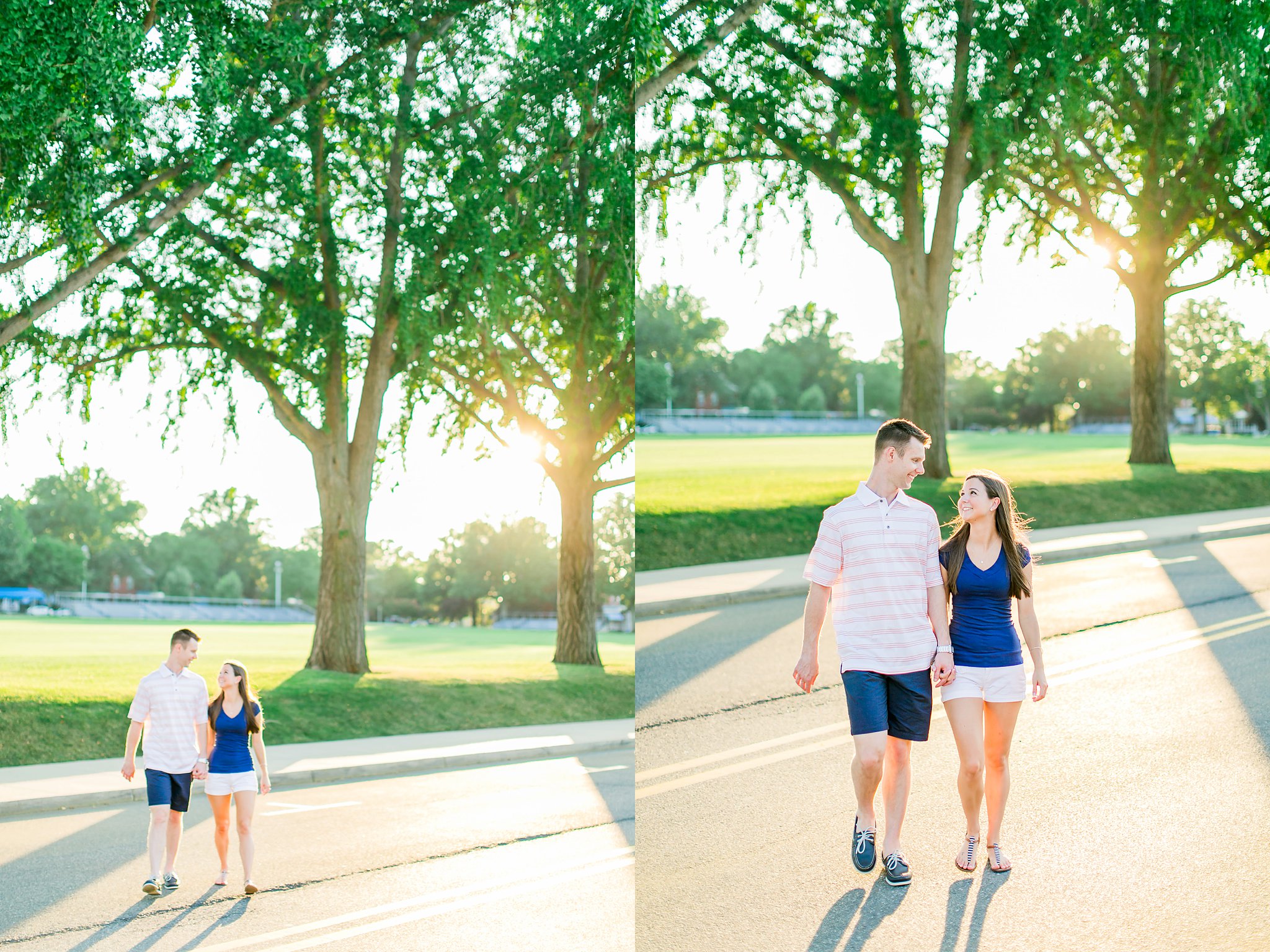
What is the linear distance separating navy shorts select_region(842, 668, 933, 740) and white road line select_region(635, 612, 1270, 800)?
5.36ft

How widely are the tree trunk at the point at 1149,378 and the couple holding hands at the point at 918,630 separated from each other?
176 cm

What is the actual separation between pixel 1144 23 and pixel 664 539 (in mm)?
6747

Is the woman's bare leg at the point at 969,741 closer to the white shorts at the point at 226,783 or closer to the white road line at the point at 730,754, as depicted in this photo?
the white road line at the point at 730,754

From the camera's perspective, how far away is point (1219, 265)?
176 inches

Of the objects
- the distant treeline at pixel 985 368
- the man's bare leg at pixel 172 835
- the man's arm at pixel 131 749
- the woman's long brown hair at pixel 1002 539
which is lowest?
the man's bare leg at pixel 172 835

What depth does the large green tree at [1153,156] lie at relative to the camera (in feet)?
14.7

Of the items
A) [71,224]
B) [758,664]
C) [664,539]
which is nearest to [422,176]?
[71,224]

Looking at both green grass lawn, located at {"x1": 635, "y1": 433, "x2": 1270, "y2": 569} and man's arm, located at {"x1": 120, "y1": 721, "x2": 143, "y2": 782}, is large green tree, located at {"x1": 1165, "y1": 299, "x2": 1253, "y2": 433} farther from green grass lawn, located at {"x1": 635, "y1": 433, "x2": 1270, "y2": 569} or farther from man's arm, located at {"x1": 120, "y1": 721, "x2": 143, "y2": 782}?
man's arm, located at {"x1": 120, "y1": 721, "x2": 143, "y2": 782}

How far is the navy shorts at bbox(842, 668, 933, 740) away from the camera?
3262mm

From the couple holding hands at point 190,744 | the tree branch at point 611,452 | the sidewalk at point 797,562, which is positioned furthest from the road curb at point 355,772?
the tree branch at point 611,452

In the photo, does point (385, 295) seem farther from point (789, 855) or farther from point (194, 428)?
point (789, 855)

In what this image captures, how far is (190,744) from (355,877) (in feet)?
4.86

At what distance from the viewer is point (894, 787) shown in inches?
131

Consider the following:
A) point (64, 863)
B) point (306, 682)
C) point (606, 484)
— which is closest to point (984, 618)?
point (64, 863)
